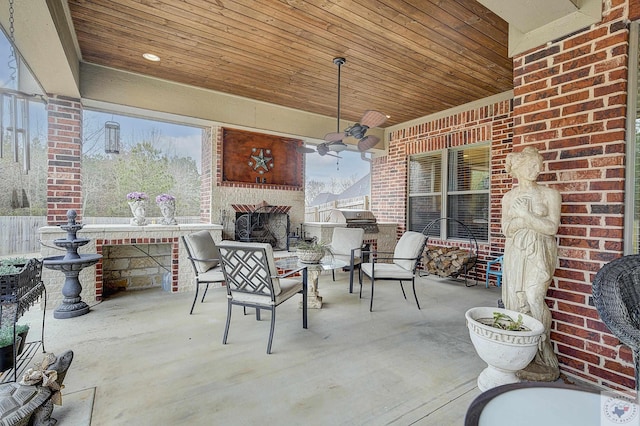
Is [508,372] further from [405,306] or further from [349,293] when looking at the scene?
[349,293]

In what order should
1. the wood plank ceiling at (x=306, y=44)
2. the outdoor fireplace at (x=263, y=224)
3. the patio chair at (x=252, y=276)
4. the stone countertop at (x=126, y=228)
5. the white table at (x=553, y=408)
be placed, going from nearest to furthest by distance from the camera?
the white table at (x=553, y=408), the patio chair at (x=252, y=276), the wood plank ceiling at (x=306, y=44), the stone countertop at (x=126, y=228), the outdoor fireplace at (x=263, y=224)

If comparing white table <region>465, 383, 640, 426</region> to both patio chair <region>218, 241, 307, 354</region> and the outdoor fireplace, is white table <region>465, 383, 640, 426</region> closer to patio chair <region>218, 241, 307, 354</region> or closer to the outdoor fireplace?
patio chair <region>218, 241, 307, 354</region>

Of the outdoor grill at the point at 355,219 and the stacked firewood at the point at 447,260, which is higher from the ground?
the outdoor grill at the point at 355,219

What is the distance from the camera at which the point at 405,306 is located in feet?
11.7

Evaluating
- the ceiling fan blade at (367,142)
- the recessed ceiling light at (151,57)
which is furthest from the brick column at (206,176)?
the ceiling fan blade at (367,142)

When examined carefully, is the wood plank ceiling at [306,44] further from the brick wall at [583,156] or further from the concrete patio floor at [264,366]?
the concrete patio floor at [264,366]

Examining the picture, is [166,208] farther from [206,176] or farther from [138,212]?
[206,176]

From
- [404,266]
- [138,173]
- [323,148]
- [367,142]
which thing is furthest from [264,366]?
[138,173]

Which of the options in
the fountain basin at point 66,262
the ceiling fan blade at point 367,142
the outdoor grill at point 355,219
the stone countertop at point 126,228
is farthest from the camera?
the outdoor grill at point 355,219

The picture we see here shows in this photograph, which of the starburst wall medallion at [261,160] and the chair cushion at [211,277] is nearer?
the chair cushion at [211,277]

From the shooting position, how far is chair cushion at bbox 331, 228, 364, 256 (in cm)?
461

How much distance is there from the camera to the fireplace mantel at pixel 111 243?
3.36 metres

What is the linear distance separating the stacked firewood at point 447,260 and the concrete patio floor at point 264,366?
1.15 metres

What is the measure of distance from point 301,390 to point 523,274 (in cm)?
160
